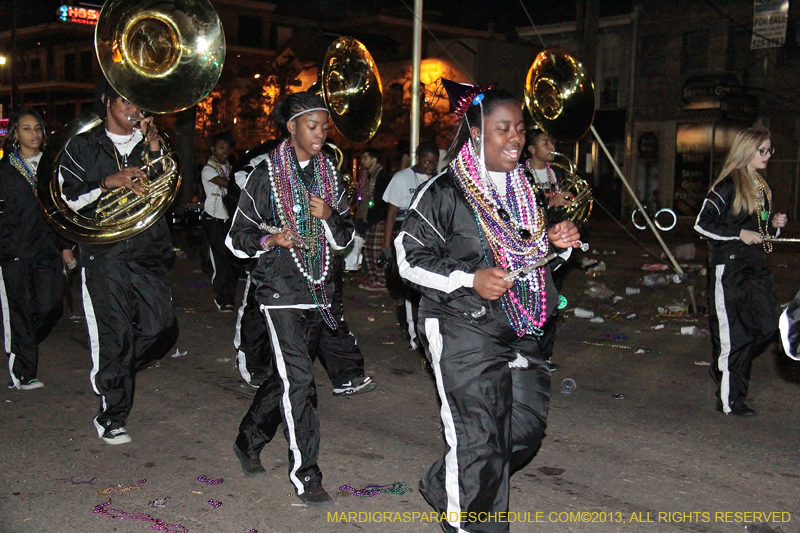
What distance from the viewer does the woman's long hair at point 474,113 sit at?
12.2 feet

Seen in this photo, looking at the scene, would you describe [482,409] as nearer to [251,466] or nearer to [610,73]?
[251,466]

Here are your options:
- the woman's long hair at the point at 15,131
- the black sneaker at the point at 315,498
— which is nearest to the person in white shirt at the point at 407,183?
the woman's long hair at the point at 15,131

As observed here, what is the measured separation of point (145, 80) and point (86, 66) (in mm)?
54826

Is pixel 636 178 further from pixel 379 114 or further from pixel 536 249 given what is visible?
pixel 536 249

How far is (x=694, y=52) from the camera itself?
97.9 feet

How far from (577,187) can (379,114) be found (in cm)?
209

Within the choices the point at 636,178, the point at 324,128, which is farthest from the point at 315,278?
the point at 636,178

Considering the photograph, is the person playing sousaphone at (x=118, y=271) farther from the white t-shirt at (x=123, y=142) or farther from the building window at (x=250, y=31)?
the building window at (x=250, y=31)

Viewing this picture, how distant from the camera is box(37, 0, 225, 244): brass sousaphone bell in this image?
5328mm

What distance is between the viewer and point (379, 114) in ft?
25.7

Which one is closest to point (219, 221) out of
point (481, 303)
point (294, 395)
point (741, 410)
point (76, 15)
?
point (294, 395)

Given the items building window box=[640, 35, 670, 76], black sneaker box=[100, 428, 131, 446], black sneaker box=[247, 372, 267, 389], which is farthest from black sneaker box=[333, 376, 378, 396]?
building window box=[640, 35, 670, 76]

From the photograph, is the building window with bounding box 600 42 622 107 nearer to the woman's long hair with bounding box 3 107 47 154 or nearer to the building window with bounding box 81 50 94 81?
A: the woman's long hair with bounding box 3 107 47 154

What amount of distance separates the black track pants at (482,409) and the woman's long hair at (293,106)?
1558 mm
